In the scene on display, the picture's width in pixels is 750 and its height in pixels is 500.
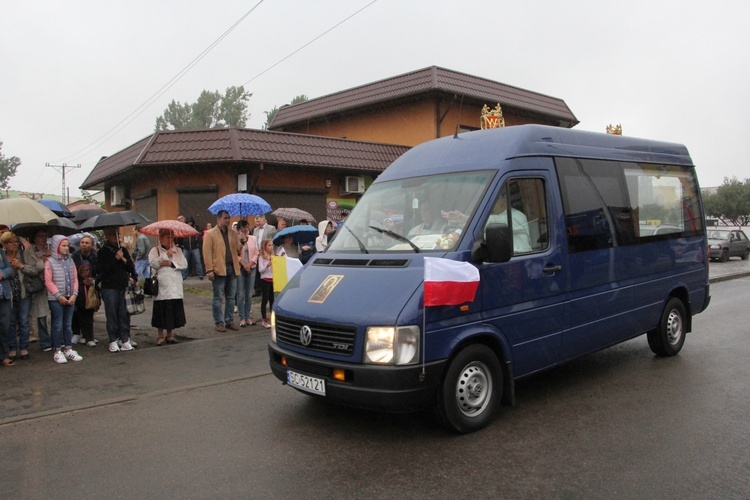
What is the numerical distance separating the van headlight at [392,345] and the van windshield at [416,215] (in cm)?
87

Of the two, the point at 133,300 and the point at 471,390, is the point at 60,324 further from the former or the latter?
the point at 471,390

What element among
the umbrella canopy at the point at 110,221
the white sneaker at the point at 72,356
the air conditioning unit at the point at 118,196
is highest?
the air conditioning unit at the point at 118,196

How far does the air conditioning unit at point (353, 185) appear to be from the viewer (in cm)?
1694

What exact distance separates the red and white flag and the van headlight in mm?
281

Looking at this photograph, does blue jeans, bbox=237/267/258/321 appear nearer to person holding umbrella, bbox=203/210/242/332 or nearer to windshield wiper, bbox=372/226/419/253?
person holding umbrella, bbox=203/210/242/332

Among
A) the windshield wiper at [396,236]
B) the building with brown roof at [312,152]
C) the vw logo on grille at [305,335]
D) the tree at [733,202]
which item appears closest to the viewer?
the vw logo on grille at [305,335]

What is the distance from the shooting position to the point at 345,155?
16.7m

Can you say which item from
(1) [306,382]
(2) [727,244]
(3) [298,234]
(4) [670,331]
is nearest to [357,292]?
Result: (1) [306,382]

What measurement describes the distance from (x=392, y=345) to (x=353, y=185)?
43.0 ft

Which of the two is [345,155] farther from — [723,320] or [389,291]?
[389,291]

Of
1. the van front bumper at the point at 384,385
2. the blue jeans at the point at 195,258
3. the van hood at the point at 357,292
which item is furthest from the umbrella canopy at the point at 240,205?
the van front bumper at the point at 384,385

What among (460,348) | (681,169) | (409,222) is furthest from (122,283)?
(681,169)

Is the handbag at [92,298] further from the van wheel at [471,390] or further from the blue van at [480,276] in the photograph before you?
the van wheel at [471,390]

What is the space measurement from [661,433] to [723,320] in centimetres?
656
